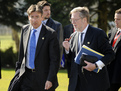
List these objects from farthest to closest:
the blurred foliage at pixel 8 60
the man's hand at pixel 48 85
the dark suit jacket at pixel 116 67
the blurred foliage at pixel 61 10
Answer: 1. the blurred foliage at pixel 8 60
2. the blurred foliage at pixel 61 10
3. the dark suit jacket at pixel 116 67
4. the man's hand at pixel 48 85

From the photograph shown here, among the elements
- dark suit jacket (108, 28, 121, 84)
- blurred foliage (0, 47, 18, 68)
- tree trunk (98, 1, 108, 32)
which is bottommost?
blurred foliage (0, 47, 18, 68)

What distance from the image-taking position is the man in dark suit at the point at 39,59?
509 centimetres

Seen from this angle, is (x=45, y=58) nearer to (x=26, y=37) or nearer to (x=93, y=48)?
(x=26, y=37)

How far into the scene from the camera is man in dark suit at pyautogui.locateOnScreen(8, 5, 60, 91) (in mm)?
5094

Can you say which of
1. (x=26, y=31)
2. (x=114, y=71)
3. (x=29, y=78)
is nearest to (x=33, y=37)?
(x=26, y=31)

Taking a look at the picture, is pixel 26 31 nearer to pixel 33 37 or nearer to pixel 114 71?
pixel 33 37

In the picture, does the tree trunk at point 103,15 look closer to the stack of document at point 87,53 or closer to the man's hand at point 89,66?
the stack of document at point 87,53

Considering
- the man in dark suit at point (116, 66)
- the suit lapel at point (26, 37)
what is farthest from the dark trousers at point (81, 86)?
the man in dark suit at point (116, 66)

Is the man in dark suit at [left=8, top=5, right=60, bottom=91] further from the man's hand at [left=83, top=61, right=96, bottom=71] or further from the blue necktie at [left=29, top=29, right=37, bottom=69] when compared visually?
the man's hand at [left=83, top=61, right=96, bottom=71]

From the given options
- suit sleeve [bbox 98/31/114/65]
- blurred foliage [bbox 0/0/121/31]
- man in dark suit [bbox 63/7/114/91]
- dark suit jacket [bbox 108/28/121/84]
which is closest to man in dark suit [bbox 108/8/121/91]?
dark suit jacket [bbox 108/28/121/84]

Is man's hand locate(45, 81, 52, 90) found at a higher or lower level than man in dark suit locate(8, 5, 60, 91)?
lower

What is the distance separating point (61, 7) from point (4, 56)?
16.9 ft

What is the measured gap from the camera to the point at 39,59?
5109 mm

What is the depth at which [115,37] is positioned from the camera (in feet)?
23.2
